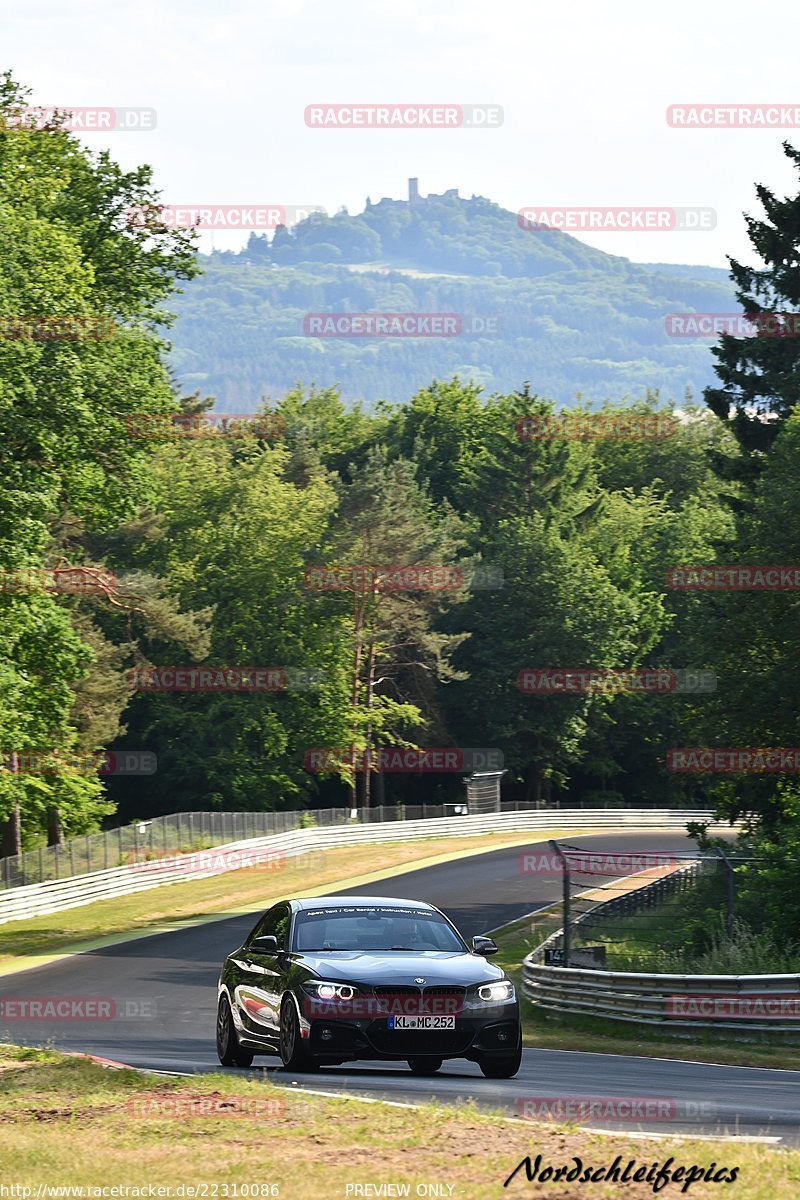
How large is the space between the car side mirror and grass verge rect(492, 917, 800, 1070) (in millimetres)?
5726

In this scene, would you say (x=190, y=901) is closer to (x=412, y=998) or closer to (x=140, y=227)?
(x=140, y=227)

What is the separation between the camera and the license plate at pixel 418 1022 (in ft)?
44.1

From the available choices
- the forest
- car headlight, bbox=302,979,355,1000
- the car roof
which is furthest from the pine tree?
car headlight, bbox=302,979,355,1000

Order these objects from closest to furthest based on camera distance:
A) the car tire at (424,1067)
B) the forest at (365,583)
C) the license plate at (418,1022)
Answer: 1. the license plate at (418,1022)
2. the car tire at (424,1067)
3. the forest at (365,583)

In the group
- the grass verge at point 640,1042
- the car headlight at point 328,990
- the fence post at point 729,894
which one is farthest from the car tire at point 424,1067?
the fence post at point 729,894

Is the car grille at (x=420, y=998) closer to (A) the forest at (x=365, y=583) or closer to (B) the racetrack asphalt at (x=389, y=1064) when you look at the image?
(B) the racetrack asphalt at (x=389, y=1064)

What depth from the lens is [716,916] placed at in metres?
24.0

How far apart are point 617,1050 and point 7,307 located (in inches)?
725

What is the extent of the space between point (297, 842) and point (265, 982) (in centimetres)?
4707

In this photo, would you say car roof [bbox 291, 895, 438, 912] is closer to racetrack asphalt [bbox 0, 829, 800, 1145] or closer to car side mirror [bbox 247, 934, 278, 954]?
car side mirror [bbox 247, 934, 278, 954]

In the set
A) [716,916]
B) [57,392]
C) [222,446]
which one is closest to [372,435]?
[222,446]

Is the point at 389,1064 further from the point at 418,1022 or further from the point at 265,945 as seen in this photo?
the point at 418,1022

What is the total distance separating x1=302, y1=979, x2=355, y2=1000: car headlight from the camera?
532 inches

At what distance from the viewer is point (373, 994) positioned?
44.2ft
